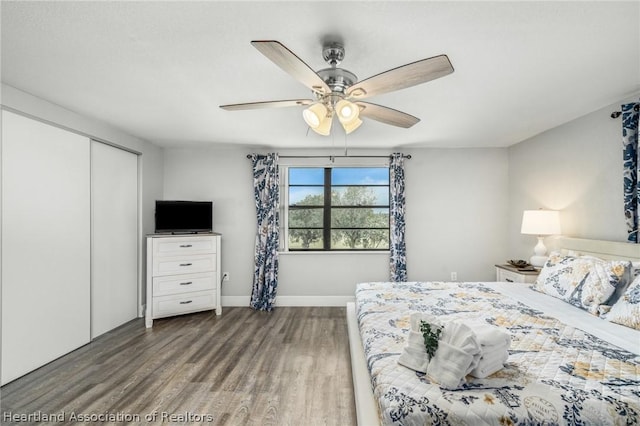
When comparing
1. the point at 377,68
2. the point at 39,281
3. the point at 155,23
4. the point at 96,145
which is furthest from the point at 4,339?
the point at 377,68

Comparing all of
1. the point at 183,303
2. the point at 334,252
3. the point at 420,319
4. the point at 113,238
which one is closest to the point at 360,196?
the point at 334,252

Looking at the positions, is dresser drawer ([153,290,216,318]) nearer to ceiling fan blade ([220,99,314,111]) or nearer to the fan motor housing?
ceiling fan blade ([220,99,314,111])

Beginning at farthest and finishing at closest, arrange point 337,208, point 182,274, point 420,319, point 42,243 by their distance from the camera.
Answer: point 337,208 → point 182,274 → point 42,243 → point 420,319

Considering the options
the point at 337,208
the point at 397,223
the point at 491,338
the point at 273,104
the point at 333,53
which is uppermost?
the point at 333,53

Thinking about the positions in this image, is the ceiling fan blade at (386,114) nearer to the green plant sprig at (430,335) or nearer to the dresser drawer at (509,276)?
the green plant sprig at (430,335)

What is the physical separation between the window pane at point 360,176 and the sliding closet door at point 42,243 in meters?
3.16

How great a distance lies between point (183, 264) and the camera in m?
3.98

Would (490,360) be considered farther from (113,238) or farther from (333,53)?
(113,238)

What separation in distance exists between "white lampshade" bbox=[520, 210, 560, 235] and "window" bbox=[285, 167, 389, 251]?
6.27 ft

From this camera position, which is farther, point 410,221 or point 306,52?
point 410,221

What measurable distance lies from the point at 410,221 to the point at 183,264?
3.31 m

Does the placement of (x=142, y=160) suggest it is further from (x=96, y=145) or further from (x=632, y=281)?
(x=632, y=281)

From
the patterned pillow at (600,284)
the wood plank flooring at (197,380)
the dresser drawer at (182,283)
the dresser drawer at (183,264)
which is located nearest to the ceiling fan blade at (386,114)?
the patterned pillow at (600,284)

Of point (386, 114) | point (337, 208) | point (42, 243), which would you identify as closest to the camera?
point (386, 114)
